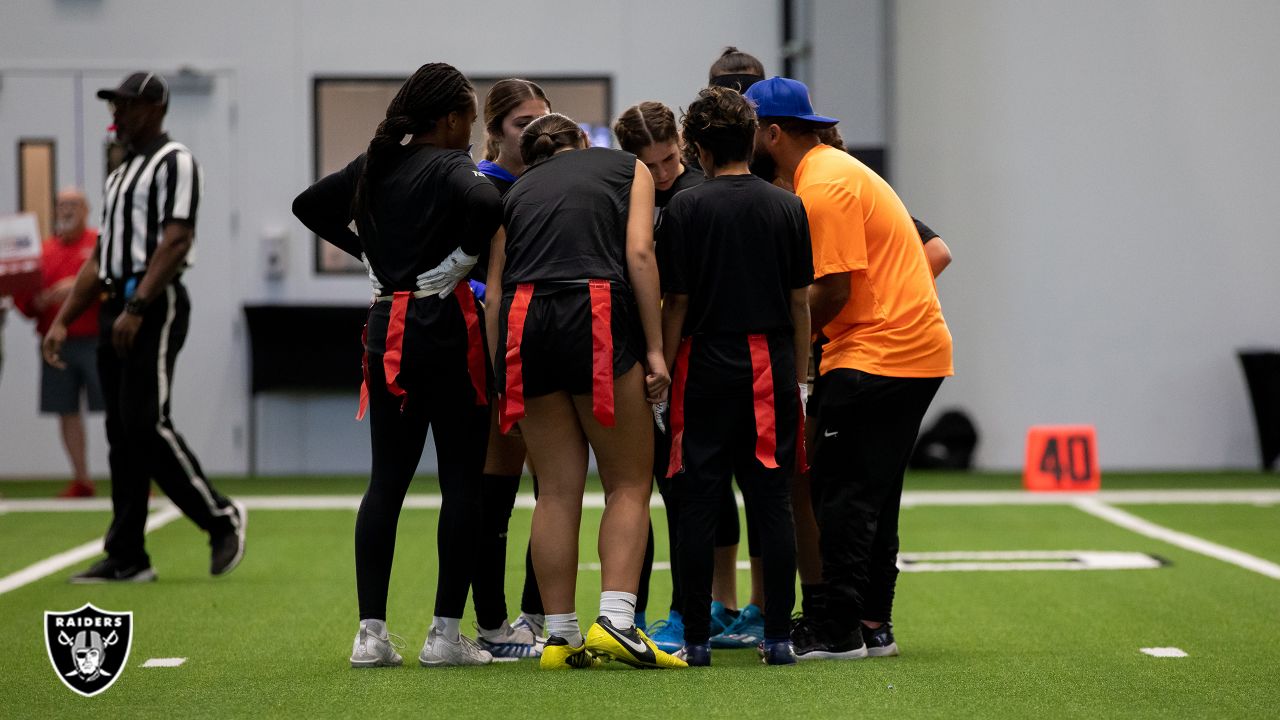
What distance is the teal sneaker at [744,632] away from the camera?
437 centimetres

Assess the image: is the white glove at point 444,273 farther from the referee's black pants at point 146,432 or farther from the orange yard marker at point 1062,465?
the orange yard marker at point 1062,465

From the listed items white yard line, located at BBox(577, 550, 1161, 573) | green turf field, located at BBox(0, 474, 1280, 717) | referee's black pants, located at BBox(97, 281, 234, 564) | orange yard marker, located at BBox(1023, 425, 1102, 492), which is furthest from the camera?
orange yard marker, located at BBox(1023, 425, 1102, 492)

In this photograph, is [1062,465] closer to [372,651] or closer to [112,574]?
[112,574]

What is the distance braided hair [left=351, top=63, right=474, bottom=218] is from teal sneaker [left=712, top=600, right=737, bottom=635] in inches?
61.5

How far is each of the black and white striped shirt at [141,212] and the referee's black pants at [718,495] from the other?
2.59 metres

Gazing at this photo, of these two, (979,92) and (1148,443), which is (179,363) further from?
(1148,443)

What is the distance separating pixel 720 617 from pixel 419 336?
130 cm

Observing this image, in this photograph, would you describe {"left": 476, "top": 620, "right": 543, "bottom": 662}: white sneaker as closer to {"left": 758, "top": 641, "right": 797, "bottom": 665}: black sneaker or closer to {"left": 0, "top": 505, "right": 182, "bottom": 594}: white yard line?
{"left": 758, "top": 641, "right": 797, "bottom": 665}: black sneaker

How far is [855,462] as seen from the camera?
158 inches

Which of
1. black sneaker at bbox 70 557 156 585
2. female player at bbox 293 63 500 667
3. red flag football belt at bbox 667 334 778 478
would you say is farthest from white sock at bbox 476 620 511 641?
black sneaker at bbox 70 557 156 585

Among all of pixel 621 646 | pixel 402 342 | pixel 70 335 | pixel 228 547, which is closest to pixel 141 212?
pixel 228 547

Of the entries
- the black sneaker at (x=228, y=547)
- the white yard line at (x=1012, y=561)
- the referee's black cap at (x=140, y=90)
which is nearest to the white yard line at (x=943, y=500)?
the white yard line at (x=1012, y=561)

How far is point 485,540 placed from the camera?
164 inches

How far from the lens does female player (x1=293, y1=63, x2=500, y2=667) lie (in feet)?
12.7
